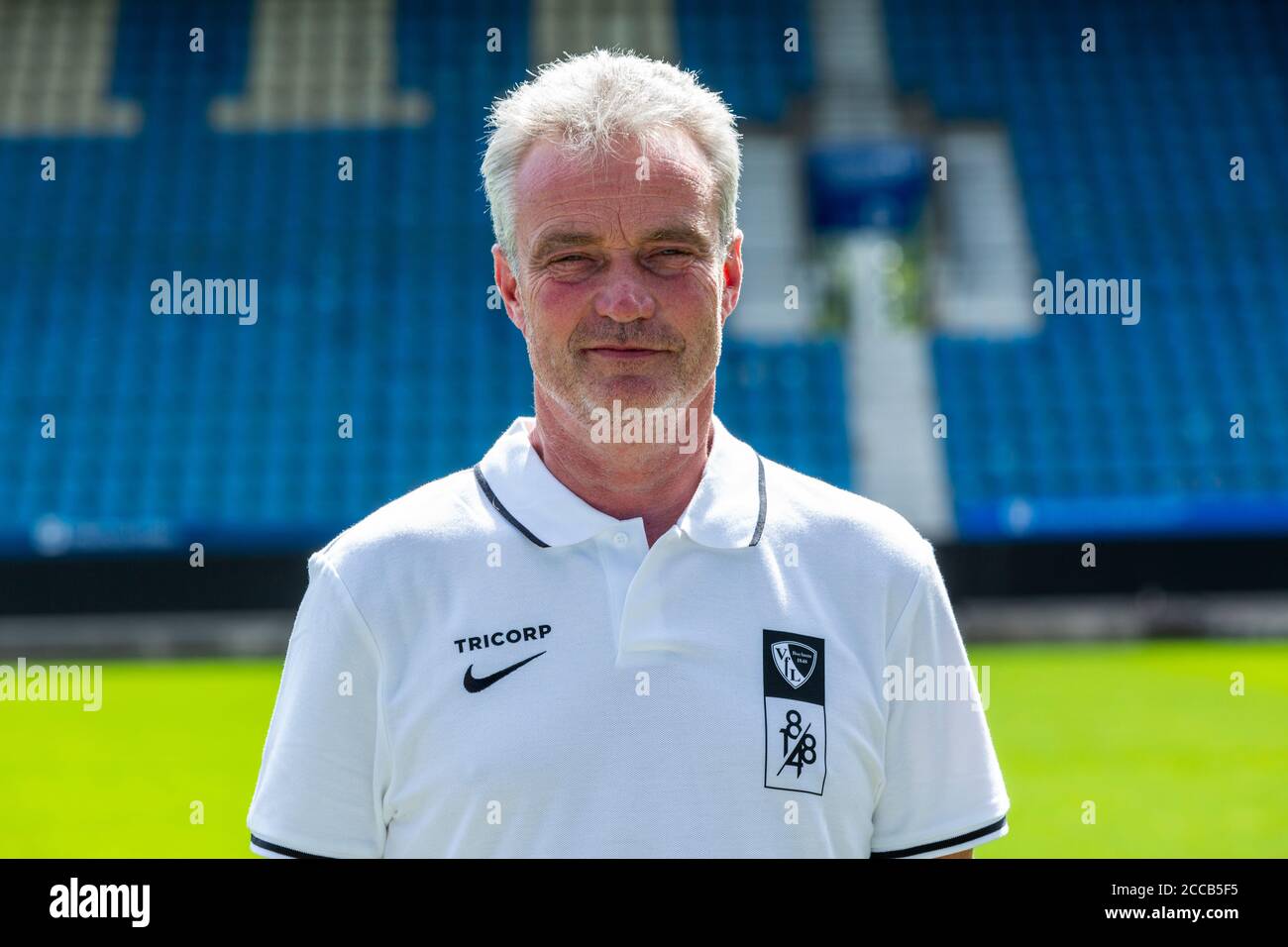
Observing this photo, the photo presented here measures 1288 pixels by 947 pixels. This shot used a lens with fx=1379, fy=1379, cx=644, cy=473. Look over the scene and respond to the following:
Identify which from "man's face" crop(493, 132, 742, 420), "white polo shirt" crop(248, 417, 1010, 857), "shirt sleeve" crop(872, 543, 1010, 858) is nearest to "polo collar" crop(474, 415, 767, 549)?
"white polo shirt" crop(248, 417, 1010, 857)

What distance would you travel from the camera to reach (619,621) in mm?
1664

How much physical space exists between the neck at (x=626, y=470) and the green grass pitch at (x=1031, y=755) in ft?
13.3

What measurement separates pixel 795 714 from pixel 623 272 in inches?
22.8

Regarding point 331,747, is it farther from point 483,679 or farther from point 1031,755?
point 1031,755

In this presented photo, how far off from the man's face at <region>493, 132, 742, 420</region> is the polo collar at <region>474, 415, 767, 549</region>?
12 cm

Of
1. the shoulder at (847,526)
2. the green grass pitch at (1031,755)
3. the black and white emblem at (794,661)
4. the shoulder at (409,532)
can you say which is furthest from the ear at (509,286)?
the green grass pitch at (1031,755)

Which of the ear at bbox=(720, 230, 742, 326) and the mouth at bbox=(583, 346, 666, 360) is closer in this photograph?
the mouth at bbox=(583, 346, 666, 360)

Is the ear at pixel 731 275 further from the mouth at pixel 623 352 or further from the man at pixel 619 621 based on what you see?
the mouth at pixel 623 352

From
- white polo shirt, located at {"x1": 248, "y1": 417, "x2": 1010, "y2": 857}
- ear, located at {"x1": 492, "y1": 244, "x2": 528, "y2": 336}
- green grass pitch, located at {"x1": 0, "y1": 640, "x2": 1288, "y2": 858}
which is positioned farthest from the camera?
green grass pitch, located at {"x1": 0, "y1": 640, "x2": 1288, "y2": 858}

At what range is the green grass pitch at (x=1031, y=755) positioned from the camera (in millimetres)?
6020

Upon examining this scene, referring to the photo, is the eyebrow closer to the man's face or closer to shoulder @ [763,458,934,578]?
the man's face

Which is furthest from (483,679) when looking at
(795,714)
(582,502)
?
(795,714)

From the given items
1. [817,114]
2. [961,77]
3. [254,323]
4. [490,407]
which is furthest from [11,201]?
[961,77]

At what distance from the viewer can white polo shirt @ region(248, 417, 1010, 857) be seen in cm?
160
